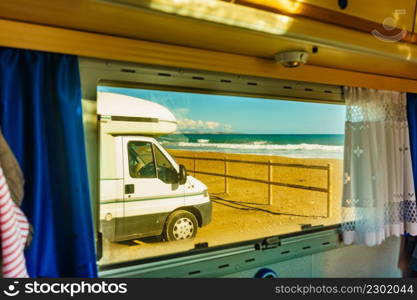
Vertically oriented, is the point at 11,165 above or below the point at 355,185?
above

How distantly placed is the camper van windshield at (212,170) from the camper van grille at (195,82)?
0.06 m

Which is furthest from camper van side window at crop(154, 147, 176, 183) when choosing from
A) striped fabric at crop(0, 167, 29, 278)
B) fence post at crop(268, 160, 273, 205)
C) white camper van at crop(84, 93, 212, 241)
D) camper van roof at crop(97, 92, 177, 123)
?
striped fabric at crop(0, 167, 29, 278)

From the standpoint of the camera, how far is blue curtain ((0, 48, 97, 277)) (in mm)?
1023

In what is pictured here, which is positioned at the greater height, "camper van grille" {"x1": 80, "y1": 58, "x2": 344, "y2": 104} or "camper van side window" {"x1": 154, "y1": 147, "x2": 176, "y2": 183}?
"camper van grille" {"x1": 80, "y1": 58, "x2": 344, "y2": 104}

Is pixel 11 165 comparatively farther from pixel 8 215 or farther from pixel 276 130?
pixel 276 130

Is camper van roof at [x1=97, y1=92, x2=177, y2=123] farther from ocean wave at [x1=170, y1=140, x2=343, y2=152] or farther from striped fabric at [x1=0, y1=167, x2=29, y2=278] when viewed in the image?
striped fabric at [x1=0, y1=167, x2=29, y2=278]

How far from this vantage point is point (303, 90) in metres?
1.75

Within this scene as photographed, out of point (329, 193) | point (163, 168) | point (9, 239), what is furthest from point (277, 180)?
point (9, 239)

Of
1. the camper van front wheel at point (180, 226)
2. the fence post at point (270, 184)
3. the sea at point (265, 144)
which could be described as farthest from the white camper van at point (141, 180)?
the fence post at point (270, 184)

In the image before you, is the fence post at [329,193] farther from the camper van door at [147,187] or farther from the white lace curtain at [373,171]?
the camper van door at [147,187]

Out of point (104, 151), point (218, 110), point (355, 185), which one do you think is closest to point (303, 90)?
point (218, 110)

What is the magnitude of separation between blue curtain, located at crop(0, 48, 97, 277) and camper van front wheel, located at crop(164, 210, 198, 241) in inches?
18.6

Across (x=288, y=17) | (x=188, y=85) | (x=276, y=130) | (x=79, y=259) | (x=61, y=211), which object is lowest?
(x=79, y=259)

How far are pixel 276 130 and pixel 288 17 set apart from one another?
841 mm
